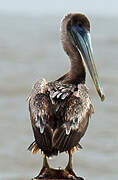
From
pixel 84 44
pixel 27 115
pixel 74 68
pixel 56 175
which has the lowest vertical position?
pixel 27 115

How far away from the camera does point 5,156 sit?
47.8ft

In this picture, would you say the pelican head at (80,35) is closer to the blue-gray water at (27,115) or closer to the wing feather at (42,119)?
the wing feather at (42,119)

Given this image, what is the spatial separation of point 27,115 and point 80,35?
914 centimetres

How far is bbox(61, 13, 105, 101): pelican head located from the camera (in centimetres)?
743

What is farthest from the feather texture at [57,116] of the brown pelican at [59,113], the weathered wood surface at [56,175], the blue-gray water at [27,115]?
the blue-gray water at [27,115]

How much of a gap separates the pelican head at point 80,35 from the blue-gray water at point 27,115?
19.5 ft

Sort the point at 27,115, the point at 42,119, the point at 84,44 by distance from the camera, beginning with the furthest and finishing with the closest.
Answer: the point at 27,115
the point at 84,44
the point at 42,119

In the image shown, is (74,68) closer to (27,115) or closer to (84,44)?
(84,44)

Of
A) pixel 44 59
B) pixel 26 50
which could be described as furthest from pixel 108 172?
pixel 26 50

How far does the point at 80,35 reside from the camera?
7578mm

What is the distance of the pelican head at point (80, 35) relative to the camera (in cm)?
743

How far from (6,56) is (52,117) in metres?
18.6

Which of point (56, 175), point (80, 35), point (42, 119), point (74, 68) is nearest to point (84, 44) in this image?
point (80, 35)

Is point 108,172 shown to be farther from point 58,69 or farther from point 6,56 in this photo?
point 6,56
